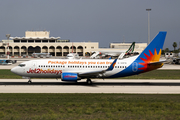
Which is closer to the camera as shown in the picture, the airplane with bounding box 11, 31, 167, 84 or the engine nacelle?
the engine nacelle

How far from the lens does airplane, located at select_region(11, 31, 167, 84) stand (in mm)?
35031

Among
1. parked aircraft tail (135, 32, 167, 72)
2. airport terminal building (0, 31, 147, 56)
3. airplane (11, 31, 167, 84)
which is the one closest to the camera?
airplane (11, 31, 167, 84)

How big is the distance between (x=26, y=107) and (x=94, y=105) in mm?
5661

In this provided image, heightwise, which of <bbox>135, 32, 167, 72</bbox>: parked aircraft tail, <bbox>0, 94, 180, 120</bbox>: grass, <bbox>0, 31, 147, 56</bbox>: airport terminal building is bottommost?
<bbox>0, 94, 180, 120</bbox>: grass

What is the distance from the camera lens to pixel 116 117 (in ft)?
55.2

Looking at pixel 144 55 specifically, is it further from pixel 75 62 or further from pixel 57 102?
pixel 57 102

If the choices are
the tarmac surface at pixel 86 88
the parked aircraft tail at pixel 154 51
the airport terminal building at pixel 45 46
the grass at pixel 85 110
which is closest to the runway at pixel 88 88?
the tarmac surface at pixel 86 88

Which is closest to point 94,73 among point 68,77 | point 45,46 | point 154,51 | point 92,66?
point 92,66

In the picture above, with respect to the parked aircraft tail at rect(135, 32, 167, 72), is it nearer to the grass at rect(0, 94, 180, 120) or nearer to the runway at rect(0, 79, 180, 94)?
the runway at rect(0, 79, 180, 94)

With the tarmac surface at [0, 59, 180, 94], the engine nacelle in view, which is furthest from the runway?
the engine nacelle

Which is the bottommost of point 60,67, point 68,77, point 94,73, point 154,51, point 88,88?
point 88,88

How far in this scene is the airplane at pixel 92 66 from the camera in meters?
35.0

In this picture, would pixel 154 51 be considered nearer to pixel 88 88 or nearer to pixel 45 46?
pixel 88 88

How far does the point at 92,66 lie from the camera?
3562cm
